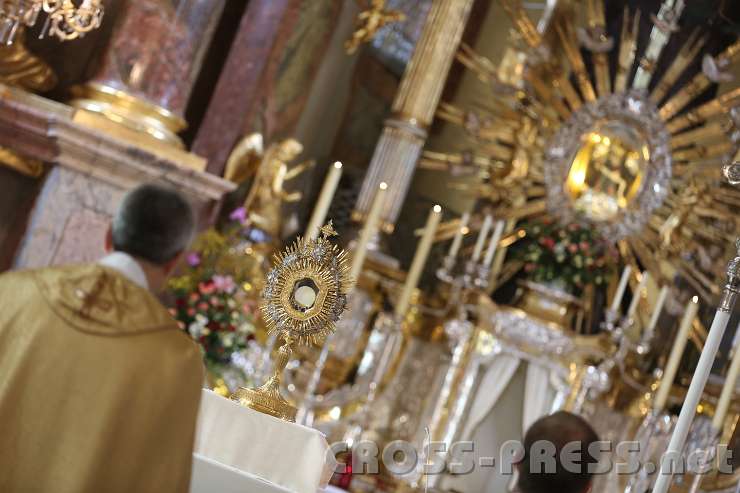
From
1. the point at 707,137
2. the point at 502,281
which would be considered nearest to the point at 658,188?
the point at 707,137

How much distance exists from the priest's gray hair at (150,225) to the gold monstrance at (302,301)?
1.60 m

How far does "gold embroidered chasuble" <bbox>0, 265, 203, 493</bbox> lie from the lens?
2.48m

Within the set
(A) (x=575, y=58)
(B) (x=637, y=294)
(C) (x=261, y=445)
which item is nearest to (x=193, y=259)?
(B) (x=637, y=294)

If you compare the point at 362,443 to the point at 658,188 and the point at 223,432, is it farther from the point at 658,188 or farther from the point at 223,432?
the point at 223,432

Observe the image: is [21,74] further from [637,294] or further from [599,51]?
[599,51]

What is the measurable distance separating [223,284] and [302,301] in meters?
2.40

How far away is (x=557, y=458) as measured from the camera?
2.71 metres

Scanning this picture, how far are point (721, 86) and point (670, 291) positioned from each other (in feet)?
4.72

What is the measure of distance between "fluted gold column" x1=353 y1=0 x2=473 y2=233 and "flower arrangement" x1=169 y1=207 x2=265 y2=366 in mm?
1292

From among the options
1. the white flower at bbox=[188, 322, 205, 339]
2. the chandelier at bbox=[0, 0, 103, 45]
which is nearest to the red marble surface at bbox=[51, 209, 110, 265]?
the white flower at bbox=[188, 322, 205, 339]

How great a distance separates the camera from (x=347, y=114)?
8.38 metres

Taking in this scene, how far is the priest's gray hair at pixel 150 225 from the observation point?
2.57 meters

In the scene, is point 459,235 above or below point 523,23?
below

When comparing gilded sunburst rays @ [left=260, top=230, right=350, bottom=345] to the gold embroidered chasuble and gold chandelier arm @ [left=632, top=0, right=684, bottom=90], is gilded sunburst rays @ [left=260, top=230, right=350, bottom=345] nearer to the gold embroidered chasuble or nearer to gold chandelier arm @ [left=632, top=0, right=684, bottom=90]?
the gold embroidered chasuble
